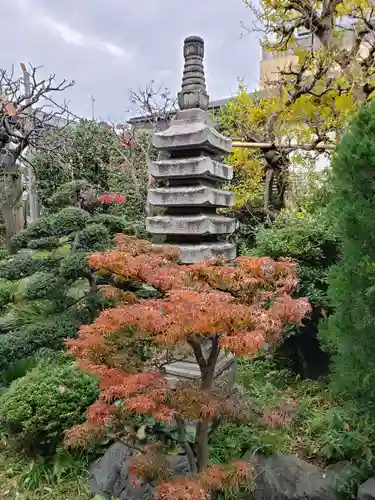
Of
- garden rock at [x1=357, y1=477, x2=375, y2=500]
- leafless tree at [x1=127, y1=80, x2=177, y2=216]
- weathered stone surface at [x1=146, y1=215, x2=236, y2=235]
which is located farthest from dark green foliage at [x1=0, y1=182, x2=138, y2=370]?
leafless tree at [x1=127, y1=80, x2=177, y2=216]

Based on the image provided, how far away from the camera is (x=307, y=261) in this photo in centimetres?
431

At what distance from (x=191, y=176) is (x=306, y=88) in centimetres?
357

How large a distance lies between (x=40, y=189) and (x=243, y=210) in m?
6.13

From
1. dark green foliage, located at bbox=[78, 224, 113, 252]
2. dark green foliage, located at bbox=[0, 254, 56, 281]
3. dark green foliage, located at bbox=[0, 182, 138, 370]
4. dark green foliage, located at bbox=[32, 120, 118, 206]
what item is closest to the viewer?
dark green foliage, located at bbox=[0, 182, 138, 370]

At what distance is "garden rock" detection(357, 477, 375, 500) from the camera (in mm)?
2316

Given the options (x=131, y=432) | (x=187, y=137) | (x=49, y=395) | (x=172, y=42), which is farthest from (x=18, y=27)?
(x=131, y=432)

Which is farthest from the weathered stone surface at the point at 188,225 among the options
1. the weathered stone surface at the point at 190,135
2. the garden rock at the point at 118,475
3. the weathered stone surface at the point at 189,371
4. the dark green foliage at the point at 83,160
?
the dark green foliage at the point at 83,160

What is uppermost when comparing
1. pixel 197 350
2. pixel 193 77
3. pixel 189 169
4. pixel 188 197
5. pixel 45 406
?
pixel 193 77

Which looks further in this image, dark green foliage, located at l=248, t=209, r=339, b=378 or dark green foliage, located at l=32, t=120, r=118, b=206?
dark green foliage, located at l=32, t=120, r=118, b=206

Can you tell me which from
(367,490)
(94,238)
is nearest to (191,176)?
(94,238)

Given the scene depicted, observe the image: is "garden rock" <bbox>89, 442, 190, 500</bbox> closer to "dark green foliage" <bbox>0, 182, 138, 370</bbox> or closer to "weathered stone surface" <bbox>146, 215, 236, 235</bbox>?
"dark green foliage" <bbox>0, 182, 138, 370</bbox>

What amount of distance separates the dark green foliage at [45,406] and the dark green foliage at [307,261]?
220 cm

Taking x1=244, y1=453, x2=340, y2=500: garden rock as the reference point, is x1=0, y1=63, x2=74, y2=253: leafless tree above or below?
above

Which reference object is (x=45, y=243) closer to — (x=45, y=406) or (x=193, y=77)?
(x=45, y=406)
